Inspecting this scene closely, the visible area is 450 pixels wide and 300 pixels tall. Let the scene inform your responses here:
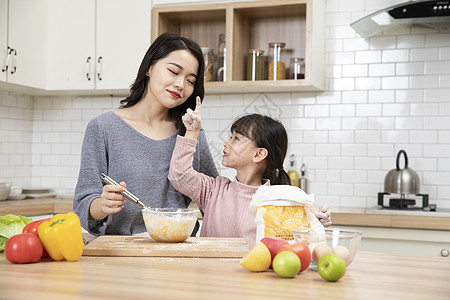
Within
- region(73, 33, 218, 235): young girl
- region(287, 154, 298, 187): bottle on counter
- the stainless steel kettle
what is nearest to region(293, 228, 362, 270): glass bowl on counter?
region(73, 33, 218, 235): young girl

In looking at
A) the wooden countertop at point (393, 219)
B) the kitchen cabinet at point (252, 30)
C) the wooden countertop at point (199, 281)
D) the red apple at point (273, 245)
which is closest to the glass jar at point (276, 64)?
the kitchen cabinet at point (252, 30)

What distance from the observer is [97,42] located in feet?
13.3

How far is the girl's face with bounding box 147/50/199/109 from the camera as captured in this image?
2.19 meters

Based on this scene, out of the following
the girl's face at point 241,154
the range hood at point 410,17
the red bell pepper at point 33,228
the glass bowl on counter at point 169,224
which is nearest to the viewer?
the red bell pepper at point 33,228

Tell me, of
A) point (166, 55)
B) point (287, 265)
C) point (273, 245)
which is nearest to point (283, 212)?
point (273, 245)

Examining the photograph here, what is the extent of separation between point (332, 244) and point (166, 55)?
114 cm

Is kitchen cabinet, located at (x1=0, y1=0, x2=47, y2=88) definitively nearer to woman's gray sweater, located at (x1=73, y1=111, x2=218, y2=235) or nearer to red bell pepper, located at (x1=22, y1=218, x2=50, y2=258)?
woman's gray sweater, located at (x1=73, y1=111, x2=218, y2=235)

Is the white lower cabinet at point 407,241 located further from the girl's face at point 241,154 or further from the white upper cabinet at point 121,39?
the white upper cabinet at point 121,39

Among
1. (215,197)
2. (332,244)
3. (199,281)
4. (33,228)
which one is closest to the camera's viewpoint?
(199,281)

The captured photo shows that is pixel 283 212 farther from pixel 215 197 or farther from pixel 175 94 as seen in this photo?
pixel 175 94

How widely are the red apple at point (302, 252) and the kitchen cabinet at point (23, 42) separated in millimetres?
2881

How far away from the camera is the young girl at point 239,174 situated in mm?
2172

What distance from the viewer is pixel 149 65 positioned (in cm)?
228

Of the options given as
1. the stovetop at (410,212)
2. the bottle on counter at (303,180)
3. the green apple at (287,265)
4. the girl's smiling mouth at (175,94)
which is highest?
the girl's smiling mouth at (175,94)
